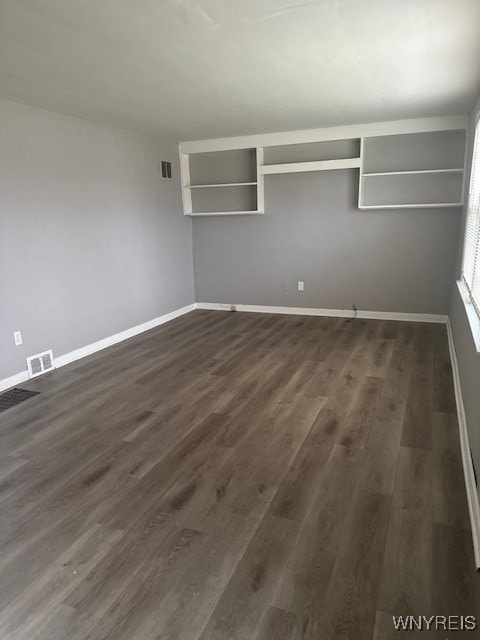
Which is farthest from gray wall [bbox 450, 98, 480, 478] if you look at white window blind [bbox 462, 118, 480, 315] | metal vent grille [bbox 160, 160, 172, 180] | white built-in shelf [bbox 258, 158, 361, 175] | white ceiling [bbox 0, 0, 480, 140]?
metal vent grille [bbox 160, 160, 172, 180]

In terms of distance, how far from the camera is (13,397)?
3.45 meters

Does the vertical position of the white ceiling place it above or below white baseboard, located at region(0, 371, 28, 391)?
above

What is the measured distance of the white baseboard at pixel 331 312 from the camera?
5.24m

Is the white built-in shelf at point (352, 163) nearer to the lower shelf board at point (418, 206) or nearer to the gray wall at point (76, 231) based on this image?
the lower shelf board at point (418, 206)

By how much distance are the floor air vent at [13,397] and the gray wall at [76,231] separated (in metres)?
0.21

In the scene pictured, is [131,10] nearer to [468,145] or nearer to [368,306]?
[468,145]

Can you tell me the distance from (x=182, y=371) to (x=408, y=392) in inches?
76.3

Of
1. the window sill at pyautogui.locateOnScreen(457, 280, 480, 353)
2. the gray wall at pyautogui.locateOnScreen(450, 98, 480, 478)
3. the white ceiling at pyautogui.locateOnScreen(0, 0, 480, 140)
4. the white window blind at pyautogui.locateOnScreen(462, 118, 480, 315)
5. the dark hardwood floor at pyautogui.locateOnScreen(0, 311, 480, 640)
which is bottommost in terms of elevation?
the dark hardwood floor at pyautogui.locateOnScreen(0, 311, 480, 640)

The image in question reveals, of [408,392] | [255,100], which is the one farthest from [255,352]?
[255,100]

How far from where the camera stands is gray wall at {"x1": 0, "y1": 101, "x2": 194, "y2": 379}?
358cm

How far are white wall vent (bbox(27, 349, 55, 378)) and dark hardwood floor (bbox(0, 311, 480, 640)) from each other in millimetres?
178

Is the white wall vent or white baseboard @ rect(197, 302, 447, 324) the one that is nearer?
the white wall vent

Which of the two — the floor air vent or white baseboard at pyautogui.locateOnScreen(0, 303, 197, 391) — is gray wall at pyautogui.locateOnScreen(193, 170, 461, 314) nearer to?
white baseboard at pyautogui.locateOnScreen(0, 303, 197, 391)

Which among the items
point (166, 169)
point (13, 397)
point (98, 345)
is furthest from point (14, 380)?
point (166, 169)
